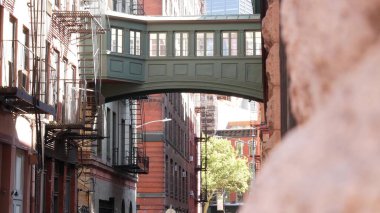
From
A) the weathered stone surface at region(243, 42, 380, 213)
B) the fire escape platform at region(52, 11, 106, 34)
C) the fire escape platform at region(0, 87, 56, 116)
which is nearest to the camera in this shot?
the weathered stone surface at region(243, 42, 380, 213)

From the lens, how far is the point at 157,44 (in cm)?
3950

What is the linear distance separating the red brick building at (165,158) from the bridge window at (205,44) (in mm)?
16236

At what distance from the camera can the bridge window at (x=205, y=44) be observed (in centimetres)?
3900

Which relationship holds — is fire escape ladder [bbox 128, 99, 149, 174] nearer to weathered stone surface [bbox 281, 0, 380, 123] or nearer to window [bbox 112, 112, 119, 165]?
window [bbox 112, 112, 119, 165]

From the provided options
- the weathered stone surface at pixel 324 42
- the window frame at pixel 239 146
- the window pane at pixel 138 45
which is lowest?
the weathered stone surface at pixel 324 42

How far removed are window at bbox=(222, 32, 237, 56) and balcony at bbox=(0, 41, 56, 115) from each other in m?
14.2

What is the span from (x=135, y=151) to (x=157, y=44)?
858cm

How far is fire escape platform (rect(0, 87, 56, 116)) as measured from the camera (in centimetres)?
2170

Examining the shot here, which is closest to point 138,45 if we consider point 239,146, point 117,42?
point 117,42

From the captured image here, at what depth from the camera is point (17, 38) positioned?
24703mm

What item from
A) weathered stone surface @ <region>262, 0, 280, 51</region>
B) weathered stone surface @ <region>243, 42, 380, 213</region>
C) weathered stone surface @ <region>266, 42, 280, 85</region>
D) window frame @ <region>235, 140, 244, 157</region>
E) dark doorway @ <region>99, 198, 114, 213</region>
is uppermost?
window frame @ <region>235, 140, 244, 157</region>

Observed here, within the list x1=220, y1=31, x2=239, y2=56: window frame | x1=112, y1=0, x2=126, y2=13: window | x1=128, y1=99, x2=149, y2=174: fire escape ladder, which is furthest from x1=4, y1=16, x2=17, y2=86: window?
x1=128, y1=99, x2=149, y2=174: fire escape ladder

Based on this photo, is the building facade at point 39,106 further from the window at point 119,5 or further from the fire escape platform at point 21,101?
the window at point 119,5

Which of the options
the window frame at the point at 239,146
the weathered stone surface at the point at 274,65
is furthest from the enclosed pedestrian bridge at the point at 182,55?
the window frame at the point at 239,146
